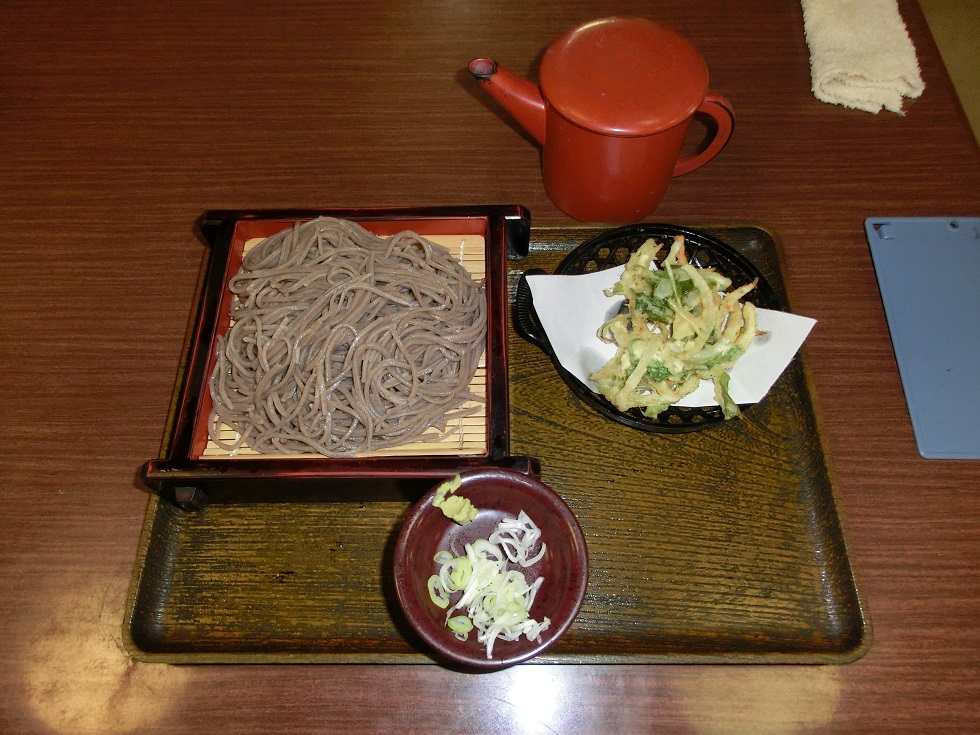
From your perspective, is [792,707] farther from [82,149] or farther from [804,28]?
[82,149]

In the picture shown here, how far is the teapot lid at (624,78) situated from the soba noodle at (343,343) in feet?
1.65

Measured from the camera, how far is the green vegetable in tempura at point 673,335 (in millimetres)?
1524

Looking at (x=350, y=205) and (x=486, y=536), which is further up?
(x=350, y=205)

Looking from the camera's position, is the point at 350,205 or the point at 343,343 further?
the point at 350,205

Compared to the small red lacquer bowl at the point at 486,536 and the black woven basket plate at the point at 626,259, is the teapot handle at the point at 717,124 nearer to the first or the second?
the black woven basket plate at the point at 626,259

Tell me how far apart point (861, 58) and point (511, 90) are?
1335 mm

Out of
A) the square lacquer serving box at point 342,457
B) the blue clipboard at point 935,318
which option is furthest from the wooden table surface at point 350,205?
the square lacquer serving box at point 342,457

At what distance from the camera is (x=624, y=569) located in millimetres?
1510

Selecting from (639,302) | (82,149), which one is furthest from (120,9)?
(639,302)

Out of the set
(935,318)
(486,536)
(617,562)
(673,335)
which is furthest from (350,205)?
(935,318)

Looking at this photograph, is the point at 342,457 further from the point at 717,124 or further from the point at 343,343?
the point at 717,124

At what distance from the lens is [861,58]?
216cm

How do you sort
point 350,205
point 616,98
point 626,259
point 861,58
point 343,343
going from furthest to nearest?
1. point 861,58
2. point 350,205
3. point 626,259
4. point 343,343
5. point 616,98

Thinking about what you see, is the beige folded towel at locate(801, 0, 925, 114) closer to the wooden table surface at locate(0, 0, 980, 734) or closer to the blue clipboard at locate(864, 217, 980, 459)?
the wooden table surface at locate(0, 0, 980, 734)
